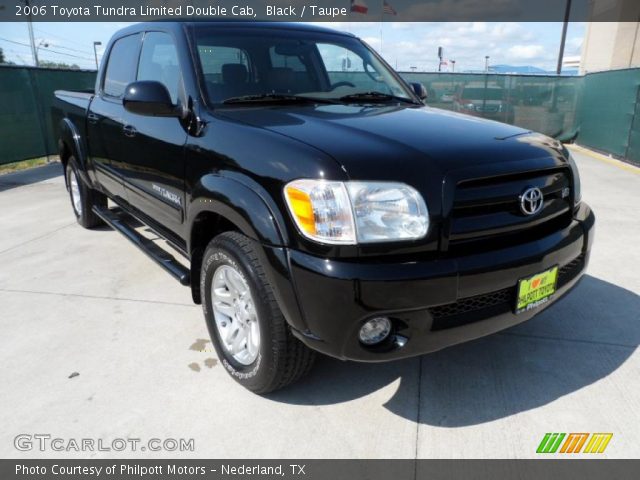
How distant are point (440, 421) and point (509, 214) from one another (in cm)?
103

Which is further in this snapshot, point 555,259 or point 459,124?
point 459,124

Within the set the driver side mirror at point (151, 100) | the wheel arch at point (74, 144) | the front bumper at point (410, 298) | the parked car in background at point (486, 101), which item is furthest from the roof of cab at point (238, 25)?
the parked car in background at point (486, 101)

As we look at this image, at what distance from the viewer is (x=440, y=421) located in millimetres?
2479

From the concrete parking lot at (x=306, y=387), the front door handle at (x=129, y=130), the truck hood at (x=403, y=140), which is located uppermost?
the truck hood at (x=403, y=140)

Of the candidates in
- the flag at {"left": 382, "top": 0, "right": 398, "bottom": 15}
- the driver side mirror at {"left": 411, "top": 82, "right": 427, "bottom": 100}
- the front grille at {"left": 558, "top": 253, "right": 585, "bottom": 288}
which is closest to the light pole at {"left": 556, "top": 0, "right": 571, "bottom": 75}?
the flag at {"left": 382, "top": 0, "right": 398, "bottom": 15}

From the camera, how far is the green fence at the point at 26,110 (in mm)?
9336

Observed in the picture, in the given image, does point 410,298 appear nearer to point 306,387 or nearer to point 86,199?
point 306,387

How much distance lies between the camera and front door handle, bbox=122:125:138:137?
3564mm

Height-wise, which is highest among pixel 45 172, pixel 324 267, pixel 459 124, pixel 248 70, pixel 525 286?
pixel 248 70

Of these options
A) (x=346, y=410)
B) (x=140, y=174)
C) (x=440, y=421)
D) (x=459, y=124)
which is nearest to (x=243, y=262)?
(x=346, y=410)

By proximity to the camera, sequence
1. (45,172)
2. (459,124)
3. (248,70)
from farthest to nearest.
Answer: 1. (45,172)
2. (248,70)
3. (459,124)

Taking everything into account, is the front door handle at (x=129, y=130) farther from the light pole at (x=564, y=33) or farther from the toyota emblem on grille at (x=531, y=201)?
the light pole at (x=564, y=33)

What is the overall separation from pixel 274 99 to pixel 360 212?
1258mm
